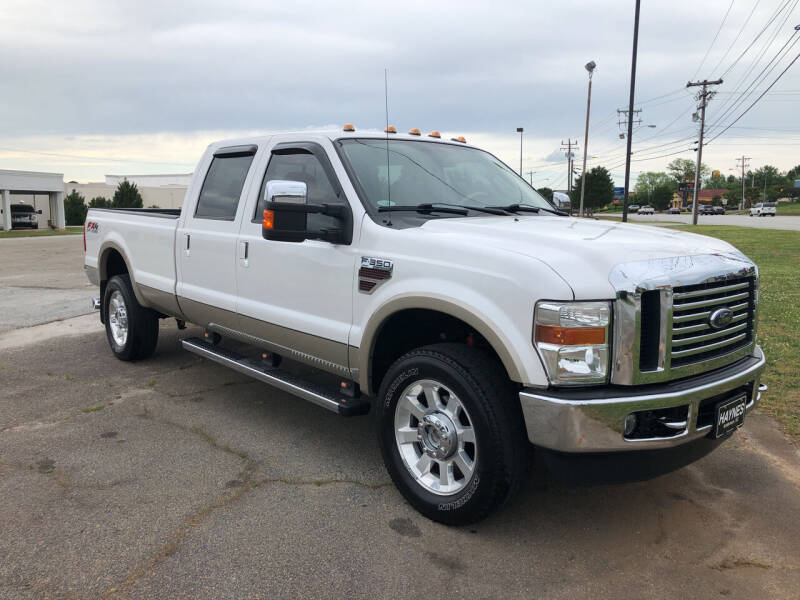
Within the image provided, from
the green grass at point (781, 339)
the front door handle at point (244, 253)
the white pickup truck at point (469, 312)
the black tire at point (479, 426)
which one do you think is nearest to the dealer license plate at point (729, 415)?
the white pickup truck at point (469, 312)

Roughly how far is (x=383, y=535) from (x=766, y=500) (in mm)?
2176

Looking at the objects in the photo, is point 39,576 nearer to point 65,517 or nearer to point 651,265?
point 65,517

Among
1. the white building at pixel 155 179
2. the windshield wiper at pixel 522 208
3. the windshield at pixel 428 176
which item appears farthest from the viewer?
the white building at pixel 155 179

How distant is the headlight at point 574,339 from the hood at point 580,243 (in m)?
0.08

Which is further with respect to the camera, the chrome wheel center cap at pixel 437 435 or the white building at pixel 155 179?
the white building at pixel 155 179

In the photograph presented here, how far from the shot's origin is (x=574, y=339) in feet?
9.25

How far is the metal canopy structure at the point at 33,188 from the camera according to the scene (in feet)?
158

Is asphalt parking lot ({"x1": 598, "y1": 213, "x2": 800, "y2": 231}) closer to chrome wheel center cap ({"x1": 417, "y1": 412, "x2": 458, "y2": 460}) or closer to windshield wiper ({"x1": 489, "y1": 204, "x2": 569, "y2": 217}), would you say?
windshield wiper ({"x1": 489, "y1": 204, "x2": 569, "y2": 217})

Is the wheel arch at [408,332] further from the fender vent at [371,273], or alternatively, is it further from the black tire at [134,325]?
the black tire at [134,325]

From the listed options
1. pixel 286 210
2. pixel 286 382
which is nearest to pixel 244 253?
pixel 286 382

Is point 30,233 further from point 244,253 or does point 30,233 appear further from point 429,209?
point 429,209

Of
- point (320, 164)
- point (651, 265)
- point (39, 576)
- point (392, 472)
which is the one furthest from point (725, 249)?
point (39, 576)

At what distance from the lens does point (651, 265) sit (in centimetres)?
302

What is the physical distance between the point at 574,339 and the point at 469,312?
52cm
